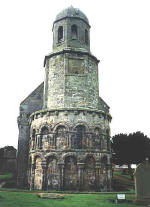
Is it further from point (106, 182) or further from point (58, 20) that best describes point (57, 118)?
point (58, 20)

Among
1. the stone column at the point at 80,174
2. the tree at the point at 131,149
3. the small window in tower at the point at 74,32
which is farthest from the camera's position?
the tree at the point at 131,149

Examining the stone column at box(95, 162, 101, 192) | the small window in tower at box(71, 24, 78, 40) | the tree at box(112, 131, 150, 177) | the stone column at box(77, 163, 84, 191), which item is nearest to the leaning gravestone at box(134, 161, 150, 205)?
the stone column at box(77, 163, 84, 191)

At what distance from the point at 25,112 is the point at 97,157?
11.6 m

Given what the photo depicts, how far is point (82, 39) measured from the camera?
29.5m

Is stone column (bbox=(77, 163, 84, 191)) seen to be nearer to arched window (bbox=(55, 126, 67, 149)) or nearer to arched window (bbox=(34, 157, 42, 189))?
arched window (bbox=(55, 126, 67, 149))

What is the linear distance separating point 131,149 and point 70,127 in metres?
20.7

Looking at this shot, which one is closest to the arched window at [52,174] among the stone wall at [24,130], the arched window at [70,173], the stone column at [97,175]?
the arched window at [70,173]

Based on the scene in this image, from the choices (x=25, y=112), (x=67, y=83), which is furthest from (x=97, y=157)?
(x=25, y=112)

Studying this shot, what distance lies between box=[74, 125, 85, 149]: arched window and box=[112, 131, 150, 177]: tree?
1924 centimetres

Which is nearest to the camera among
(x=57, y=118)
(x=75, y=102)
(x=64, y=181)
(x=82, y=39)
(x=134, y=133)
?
(x=64, y=181)

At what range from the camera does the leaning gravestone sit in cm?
1445

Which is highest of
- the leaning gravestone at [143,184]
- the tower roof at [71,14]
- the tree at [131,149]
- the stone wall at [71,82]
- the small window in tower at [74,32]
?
the tower roof at [71,14]

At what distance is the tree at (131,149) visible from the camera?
40188mm

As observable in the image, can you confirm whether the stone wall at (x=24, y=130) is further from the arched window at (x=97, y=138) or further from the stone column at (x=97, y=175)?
the arched window at (x=97, y=138)
